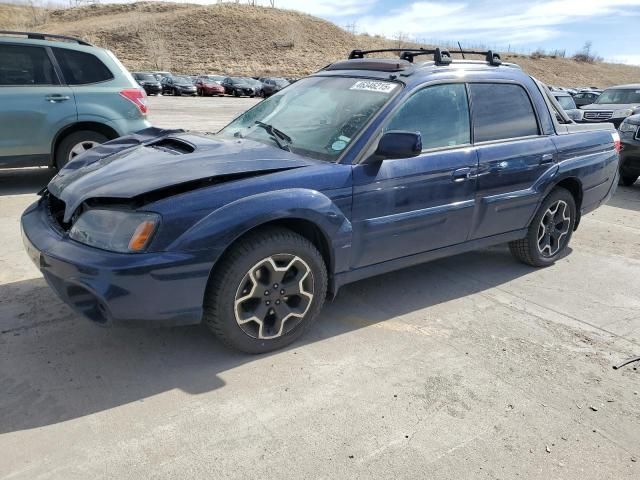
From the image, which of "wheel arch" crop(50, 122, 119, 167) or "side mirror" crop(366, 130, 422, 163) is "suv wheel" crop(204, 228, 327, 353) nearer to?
"side mirror" crop(366, 130, 422, 163)

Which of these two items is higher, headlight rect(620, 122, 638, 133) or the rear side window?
the rear side window

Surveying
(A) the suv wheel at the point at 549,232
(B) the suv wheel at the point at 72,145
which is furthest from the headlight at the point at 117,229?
(B) the suv wheel at the point at 72,145

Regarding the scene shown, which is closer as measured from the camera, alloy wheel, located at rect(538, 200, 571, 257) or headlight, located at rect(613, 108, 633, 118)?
alloy wheel, located at rect(538, 200, 571, 257)

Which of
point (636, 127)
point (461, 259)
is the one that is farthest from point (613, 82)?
point (461, 259)

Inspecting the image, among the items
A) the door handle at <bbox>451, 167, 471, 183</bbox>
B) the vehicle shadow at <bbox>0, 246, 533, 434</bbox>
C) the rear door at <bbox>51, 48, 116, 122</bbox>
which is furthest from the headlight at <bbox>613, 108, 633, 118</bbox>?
the rear door at <bbox>51, 48, 116, 122</bbox>


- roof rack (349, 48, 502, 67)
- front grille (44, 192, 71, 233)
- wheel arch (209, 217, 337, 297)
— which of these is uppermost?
roof rack (349, 48, 502, 67)

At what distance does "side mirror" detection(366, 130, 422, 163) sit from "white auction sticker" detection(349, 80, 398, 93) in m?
0.54

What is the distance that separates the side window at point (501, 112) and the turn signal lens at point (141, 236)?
255 centimetres

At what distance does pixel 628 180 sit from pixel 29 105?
30.9 feet

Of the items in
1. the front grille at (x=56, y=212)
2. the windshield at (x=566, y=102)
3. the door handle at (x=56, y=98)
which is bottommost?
the windshield at (x=566, y=102)

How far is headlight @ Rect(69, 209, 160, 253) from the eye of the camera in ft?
9.09

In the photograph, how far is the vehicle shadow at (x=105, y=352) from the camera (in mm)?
2793

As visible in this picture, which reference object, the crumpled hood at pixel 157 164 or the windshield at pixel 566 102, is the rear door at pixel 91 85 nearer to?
the crumpled hood at pixel 157 164

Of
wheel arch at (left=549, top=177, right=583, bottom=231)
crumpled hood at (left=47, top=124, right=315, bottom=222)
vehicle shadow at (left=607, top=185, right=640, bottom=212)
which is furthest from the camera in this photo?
vehicle shadow at (left=607, top=185, right=640, bottom=212)
